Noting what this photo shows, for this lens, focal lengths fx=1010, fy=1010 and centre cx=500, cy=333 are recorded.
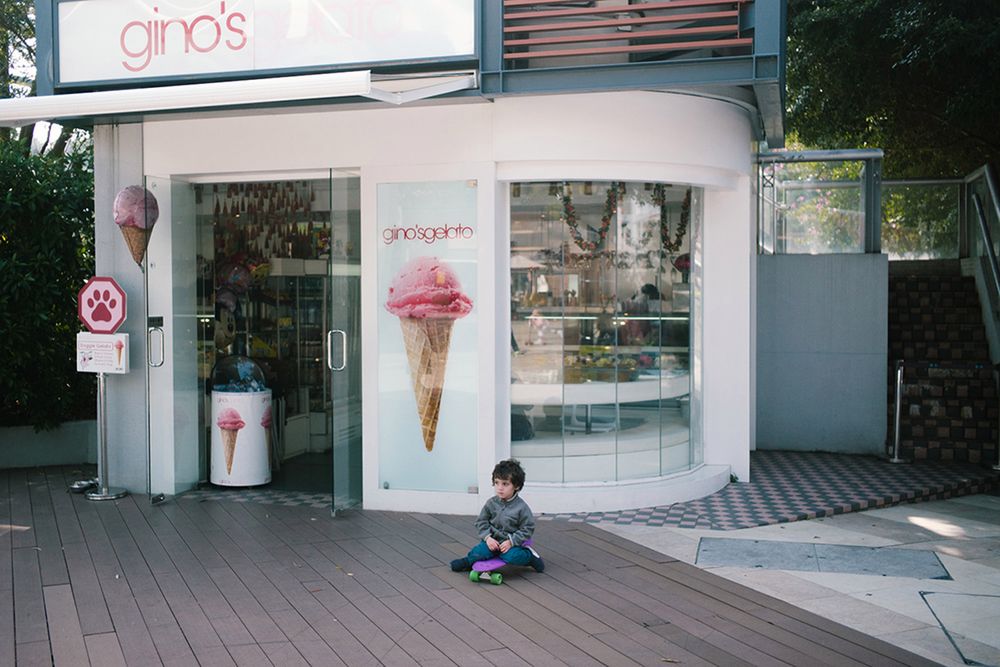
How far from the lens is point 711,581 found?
6.16 metres

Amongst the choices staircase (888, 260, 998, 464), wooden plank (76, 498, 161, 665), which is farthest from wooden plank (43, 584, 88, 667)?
staircase (888, 260, 998, 464)

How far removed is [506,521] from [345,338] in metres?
2.36

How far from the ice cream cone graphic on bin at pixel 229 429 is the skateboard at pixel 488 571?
138 inches

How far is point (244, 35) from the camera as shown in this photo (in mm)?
7555

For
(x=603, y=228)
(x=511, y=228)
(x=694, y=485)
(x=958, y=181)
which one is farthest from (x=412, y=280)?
(x=958, y=181)

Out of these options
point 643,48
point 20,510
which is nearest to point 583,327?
point 643,48

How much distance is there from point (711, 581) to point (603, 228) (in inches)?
121

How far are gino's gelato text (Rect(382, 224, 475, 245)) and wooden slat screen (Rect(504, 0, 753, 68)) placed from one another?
131 cm

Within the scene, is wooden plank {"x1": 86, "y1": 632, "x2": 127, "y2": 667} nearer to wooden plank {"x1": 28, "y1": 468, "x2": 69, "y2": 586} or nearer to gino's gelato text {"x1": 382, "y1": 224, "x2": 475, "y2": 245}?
wooden plank {"x1": 28, "y1": 468, "x2": 69, "y2": 586}

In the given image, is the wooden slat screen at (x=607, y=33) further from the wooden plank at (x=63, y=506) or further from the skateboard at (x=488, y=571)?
the wooden plank at (x=63, y=506)

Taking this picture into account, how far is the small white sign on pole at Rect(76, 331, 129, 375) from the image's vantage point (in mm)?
8289

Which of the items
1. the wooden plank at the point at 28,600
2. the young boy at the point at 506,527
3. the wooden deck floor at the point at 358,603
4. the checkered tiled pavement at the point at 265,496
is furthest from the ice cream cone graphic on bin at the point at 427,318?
the wooden plank at the point at 28,600

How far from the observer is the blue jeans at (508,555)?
20.1ft

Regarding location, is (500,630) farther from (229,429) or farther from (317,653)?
(229,429)
